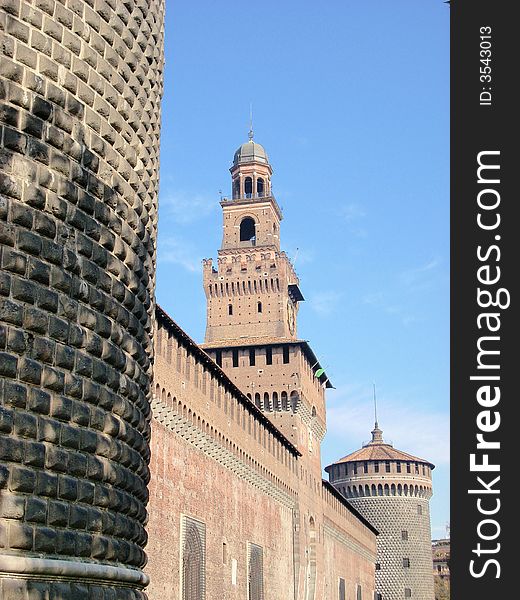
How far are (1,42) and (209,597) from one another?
19859mm

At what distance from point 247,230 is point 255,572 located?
836 inches

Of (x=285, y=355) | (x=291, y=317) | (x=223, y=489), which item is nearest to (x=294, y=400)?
(x=285, y=355)

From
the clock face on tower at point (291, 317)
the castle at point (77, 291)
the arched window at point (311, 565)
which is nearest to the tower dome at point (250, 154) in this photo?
the clock face on tower at point (291, 317)

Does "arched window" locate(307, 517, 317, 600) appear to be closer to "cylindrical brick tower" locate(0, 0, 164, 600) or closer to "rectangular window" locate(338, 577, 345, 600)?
"rectangular window" locate(338, 577, 345, 600)

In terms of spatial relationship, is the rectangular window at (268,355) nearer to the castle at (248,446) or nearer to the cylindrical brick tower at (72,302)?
the castle at (248,446)

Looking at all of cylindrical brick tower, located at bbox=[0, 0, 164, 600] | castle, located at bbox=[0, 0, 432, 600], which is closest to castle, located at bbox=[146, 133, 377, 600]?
castle, located at bbox=[0, 0, 432, 600]

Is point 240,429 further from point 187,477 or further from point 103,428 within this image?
point 103,428

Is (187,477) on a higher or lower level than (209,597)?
higher

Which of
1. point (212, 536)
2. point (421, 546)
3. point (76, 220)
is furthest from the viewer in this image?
point (421, 546)

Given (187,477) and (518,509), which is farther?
(187,477)

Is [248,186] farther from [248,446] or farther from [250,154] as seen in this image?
[248,446]

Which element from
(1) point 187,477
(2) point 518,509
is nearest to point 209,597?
(1) point 187,477

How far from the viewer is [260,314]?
43.7 metres

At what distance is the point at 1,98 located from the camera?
15.4 ft
